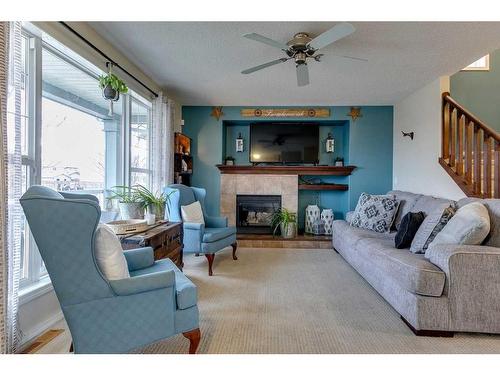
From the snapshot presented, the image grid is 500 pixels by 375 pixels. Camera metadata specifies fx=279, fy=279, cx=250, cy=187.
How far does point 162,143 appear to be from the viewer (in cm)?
405

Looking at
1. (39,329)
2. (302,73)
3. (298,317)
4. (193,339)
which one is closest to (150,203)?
(39,329)

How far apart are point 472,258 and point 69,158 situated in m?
3.33

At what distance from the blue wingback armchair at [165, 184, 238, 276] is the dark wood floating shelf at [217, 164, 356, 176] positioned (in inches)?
43.9

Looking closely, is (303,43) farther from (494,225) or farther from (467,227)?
(494,225)

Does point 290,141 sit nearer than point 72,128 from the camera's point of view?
No

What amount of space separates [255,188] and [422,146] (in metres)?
2.69

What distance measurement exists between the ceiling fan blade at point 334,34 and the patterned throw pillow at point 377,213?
2.36m

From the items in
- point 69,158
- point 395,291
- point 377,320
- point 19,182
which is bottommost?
point 377,320

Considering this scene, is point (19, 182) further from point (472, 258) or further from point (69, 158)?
point (472, 258)

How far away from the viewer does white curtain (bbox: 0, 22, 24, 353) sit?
150cm

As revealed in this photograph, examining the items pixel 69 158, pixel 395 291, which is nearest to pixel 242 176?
pixel 69 158

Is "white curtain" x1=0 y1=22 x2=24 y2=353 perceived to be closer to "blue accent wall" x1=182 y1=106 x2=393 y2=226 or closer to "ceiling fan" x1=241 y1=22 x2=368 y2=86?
"ceiling fan" x1=241 y1=22 x2=368 y2=86

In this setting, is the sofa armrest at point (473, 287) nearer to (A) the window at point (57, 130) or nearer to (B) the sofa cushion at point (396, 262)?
(B) the sofa cushion at point (396, 262)

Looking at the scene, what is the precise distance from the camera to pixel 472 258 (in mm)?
1934
